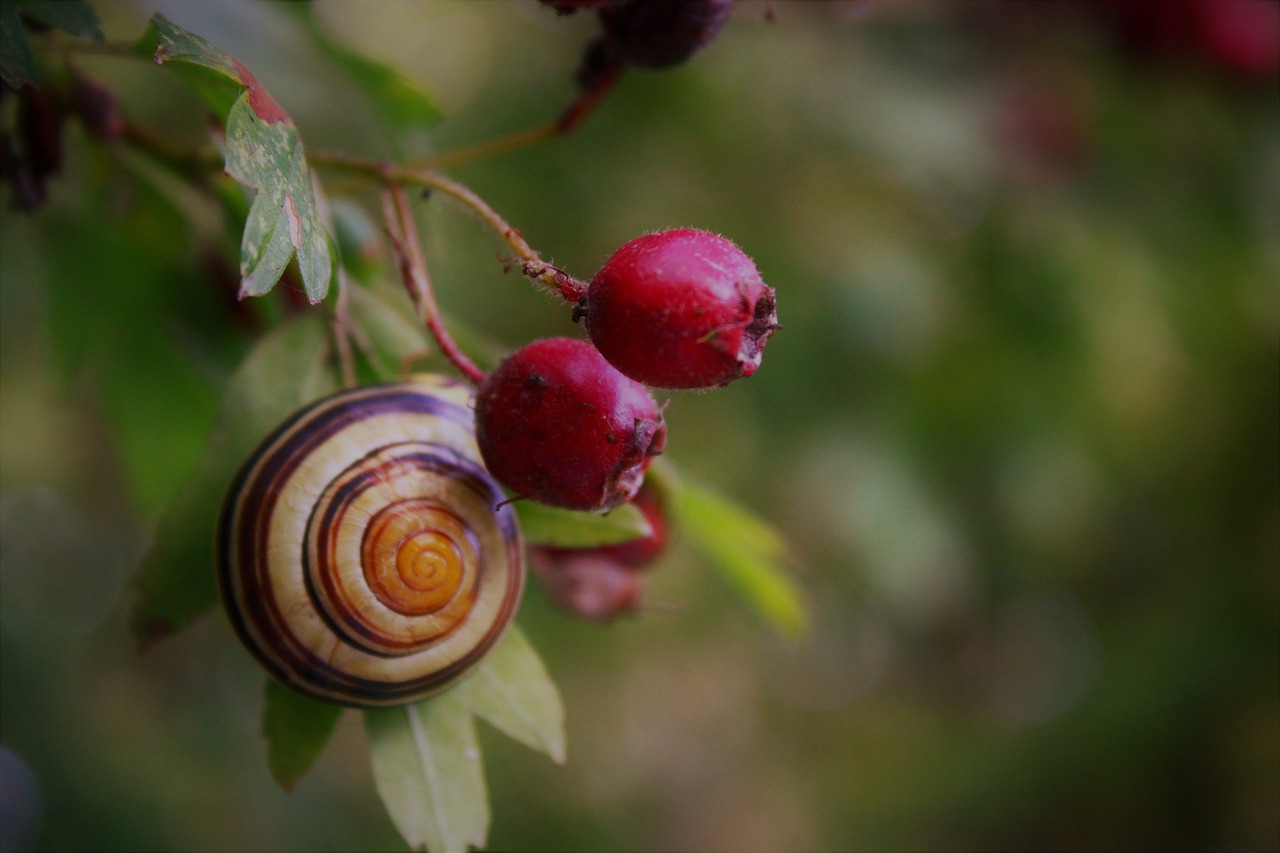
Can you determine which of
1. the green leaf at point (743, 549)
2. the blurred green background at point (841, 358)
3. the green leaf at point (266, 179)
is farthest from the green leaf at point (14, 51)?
the green leaf at point (743, 549)

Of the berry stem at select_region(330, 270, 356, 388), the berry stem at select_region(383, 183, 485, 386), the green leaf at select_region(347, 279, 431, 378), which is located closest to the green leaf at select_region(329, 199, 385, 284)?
the green leaf at select_region(347, 279, 431, 378)

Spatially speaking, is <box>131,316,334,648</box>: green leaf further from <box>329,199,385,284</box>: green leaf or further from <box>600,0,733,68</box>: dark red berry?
<box>600,0,733,68</box>: dark red berry

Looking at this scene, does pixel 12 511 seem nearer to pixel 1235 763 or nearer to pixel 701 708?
pixel 701 708

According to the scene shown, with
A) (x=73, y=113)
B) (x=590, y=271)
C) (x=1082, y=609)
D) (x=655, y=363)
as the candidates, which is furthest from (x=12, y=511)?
(x=1082, y=609)

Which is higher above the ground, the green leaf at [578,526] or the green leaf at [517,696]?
the green leaf at [578,526]

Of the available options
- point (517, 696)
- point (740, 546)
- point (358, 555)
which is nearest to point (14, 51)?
point (358, 555)

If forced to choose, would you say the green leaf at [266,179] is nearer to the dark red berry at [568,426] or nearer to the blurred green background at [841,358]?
the dark red berry at [568,426]
